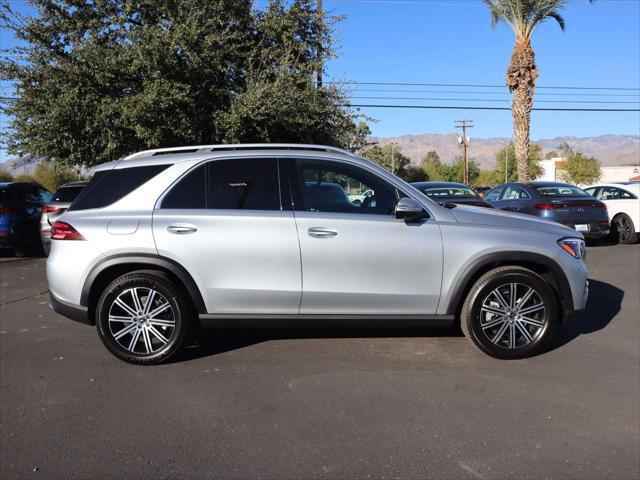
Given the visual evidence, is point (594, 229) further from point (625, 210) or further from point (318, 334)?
point (318, 334)

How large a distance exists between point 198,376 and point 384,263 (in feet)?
5.95

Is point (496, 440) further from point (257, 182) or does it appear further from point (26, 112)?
point (26, 112)

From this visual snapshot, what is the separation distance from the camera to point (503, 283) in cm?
459

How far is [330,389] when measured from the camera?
4086 millimetres

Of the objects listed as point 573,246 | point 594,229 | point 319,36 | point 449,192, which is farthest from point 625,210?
point 319,36

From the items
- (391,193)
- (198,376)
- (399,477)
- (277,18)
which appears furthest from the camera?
(277,18)

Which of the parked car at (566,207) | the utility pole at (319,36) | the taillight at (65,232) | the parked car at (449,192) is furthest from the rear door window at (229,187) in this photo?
the utility pole at (319,36)

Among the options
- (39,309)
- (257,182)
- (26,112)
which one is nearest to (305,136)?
(26,112)

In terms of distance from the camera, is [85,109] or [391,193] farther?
[85,109]

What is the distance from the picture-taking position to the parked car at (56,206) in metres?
9.75

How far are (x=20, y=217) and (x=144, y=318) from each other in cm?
837

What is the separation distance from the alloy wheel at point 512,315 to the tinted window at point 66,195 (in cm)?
835

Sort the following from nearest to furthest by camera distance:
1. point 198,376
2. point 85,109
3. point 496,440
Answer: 1. point 496,440
2. point 198,376
3. point 85,109

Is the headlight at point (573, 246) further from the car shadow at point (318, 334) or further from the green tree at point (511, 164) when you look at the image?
the green tree at point (511, 164)
